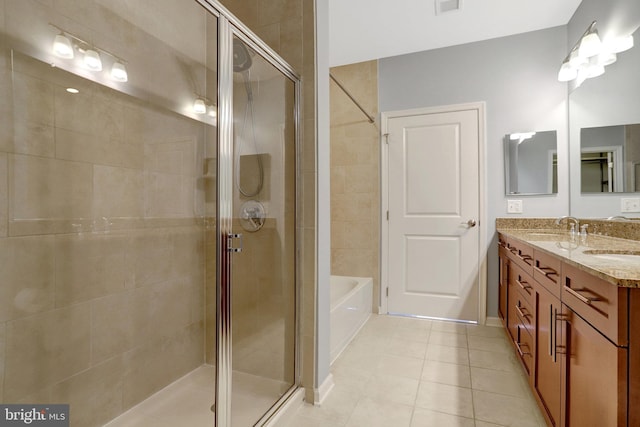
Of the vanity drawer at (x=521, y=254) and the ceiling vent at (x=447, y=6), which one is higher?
the ceiling vent at (x=447, y=6)

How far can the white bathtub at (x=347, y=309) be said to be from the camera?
7.66 ft

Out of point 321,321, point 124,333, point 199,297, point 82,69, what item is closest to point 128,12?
point 82,69

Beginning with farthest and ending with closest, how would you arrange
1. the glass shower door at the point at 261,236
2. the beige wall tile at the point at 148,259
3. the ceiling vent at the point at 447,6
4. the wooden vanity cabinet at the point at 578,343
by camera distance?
the ceiling vent at the point at 447,6 < the beige wall tile at the point at 148,259 < the glass shower door at the point at 261,236 < the wooden vanity cabinet at the point at 578,343

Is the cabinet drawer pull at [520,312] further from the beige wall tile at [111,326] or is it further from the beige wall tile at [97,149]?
the beige wall tile at [97,149]

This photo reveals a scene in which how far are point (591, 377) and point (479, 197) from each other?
2177 mm

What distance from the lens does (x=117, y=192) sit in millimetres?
1649

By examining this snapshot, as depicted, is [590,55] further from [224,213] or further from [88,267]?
[88,267]

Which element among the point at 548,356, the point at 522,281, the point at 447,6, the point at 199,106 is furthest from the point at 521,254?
the point at 199,106

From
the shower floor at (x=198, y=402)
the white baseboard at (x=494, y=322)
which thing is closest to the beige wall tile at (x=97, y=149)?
the shower floor at (x=198, y=402)

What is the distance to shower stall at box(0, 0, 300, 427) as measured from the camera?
1313mm

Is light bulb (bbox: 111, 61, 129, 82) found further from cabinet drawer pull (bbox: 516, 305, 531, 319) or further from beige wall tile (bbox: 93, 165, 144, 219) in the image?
cabinet drawer pull (bbox: 516, 305, 531, 319)

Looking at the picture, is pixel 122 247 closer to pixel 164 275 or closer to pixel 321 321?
pixel 164 275

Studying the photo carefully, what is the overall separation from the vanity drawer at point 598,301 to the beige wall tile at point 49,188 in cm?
206

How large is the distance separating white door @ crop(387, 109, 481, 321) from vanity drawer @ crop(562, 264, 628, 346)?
185 centimetres
